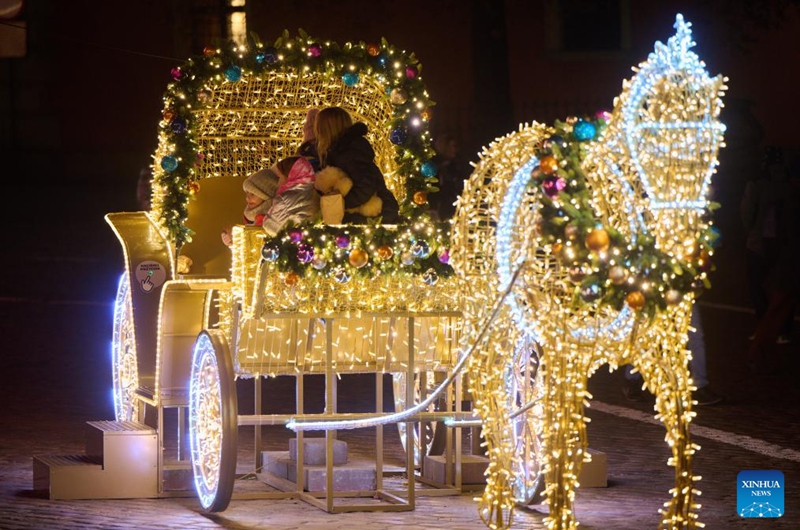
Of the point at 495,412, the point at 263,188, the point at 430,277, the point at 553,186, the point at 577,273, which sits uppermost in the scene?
the point at 263,188

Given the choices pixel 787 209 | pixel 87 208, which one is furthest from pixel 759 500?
pixel 87 208

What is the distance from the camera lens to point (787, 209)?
14.8 metres

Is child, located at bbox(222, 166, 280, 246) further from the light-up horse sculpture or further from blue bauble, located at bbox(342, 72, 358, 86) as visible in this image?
the light-up horse sculpture

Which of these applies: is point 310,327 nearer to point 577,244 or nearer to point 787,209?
point 577,244

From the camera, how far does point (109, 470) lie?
874 centimetres

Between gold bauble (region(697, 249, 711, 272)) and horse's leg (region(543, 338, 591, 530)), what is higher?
gold bauble (region(697, 249, 711, 272))

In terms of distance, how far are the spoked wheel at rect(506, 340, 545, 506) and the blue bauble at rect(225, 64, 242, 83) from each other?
2365 mm

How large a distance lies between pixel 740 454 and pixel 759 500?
6.64 ft

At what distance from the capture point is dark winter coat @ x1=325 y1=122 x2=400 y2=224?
29.0ft

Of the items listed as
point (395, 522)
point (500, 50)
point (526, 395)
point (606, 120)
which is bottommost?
point (395, 522)

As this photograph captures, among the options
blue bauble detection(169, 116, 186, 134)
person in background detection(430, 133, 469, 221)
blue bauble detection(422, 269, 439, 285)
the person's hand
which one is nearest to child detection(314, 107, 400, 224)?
blue bauble detection(422, 269, 439, 285)

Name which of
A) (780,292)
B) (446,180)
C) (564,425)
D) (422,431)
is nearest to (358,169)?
(422,431)

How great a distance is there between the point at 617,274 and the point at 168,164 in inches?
159

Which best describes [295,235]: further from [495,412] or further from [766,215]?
[766,215]
